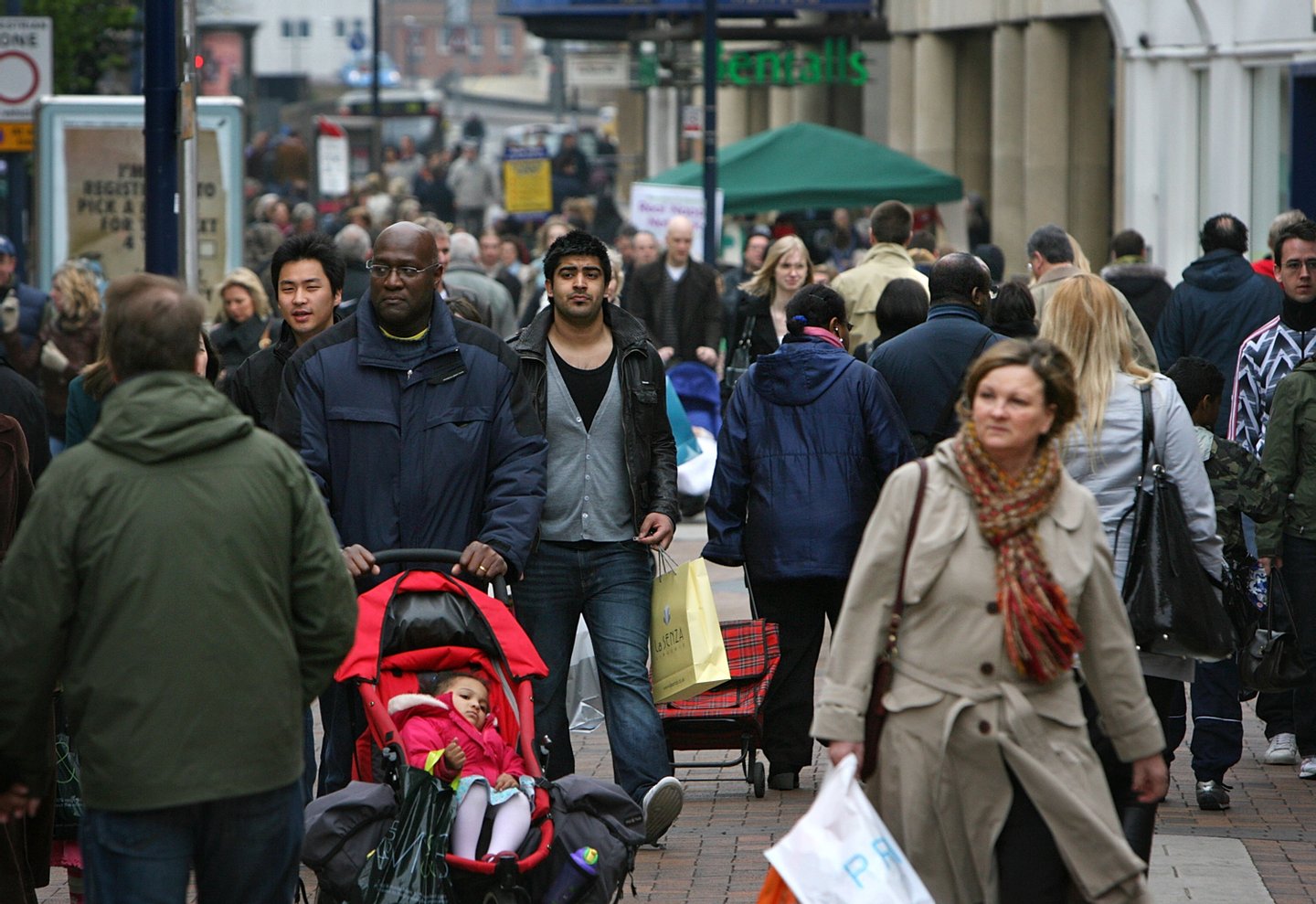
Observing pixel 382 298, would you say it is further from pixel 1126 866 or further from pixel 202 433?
pixel 1126 866

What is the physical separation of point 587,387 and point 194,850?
2.91 meters

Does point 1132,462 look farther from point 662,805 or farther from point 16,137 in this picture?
point 16,137

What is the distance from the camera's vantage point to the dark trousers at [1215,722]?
25.2 ft

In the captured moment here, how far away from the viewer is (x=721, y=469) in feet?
25.8

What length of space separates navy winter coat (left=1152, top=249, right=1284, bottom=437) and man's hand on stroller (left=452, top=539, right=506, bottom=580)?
18.7 ft

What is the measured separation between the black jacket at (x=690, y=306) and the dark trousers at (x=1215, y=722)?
795cm

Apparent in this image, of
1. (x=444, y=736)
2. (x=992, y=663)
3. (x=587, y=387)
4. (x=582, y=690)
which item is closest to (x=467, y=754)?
(x=444, y=736)

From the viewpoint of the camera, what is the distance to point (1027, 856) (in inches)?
189

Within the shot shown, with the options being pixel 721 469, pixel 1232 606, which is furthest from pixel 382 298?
pixel 1232 606

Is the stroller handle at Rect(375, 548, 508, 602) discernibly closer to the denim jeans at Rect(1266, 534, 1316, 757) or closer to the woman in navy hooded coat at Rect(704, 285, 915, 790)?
the woman in navy hooded coat at Rect(704, 285, 915, 790)

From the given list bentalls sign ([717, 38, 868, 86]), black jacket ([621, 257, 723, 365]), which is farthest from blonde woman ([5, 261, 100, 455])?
bentalls sign ([717, 38, 868, 86])

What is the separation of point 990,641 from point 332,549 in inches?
55.0

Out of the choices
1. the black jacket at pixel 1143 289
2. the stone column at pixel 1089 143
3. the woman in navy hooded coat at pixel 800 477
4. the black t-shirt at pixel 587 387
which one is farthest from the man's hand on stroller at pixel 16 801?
the stone column at pixel 1089 143

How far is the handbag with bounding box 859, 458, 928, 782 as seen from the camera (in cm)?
479
